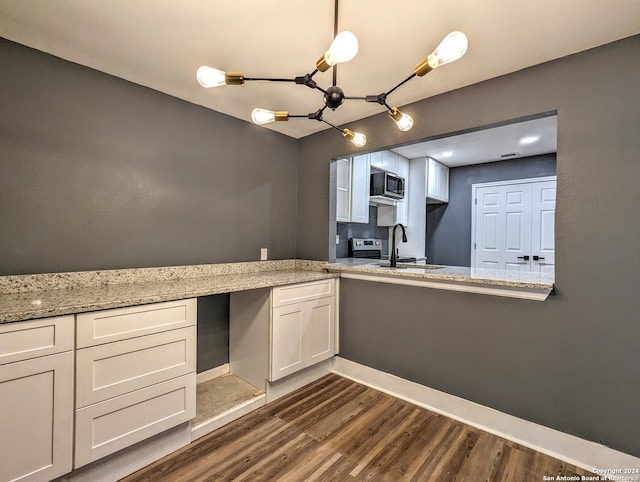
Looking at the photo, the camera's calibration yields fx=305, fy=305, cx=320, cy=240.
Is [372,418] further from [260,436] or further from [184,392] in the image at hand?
[184,392]

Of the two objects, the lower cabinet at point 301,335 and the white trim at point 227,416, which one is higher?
the lower cabinet at point 301,335

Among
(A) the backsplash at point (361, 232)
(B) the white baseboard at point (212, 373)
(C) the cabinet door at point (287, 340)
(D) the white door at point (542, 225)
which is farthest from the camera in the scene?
(D) the white door at point (542, 225)

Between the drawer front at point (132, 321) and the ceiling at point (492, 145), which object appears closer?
the drawer front at point (132, 321)

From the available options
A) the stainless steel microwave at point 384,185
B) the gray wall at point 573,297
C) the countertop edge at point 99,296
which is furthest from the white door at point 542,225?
the countertop edge at point 99,296

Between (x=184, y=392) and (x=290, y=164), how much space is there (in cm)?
223

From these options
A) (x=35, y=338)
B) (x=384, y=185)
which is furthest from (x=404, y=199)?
(x=35, y=338)

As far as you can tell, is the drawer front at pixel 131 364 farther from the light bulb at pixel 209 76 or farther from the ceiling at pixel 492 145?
the ceiling at pixel 492 145

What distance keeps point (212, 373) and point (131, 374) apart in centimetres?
105

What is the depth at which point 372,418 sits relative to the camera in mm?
2088

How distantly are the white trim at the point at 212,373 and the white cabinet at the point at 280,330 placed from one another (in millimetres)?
60

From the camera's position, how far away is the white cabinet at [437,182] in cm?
439

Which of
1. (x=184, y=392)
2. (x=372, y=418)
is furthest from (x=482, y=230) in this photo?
(x=184, y=392)

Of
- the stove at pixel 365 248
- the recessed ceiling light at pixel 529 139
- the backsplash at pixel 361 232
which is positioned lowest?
the stove at pixel 365 248

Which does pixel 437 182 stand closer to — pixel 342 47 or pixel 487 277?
pixel 487 277
